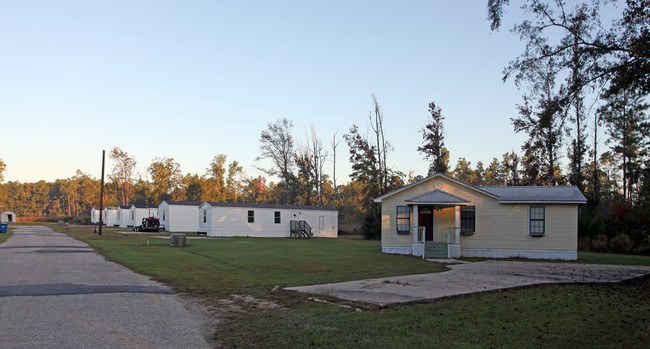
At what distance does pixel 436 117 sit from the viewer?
4819 cm

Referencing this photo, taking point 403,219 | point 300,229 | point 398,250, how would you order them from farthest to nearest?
point 300,229 < point 403,219 < point 398,250

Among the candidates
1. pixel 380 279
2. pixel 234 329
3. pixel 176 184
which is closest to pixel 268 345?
pixel 234 329

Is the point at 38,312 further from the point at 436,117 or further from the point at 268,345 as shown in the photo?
the point at 436,117

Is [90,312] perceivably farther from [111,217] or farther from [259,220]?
[111,217]

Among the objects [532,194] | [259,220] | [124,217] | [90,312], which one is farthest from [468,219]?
[124,217]

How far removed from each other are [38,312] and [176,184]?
79791mm

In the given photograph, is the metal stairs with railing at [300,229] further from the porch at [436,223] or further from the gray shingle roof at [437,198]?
the gray shingle roof at [437,198]

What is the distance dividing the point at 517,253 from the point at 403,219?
555cm

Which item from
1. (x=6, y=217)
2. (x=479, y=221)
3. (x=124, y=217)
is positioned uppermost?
(x=479, y=221)

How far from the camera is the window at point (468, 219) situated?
2359 cm

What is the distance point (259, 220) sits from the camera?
143ft

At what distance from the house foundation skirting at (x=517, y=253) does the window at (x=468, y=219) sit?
3.30 ft

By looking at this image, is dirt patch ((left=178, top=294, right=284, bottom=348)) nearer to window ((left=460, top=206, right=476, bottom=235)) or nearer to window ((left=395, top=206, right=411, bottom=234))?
window ((left=395, top=206, right=411, bottom=234))

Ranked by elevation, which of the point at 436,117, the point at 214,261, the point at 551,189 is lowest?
the point at 214,261
